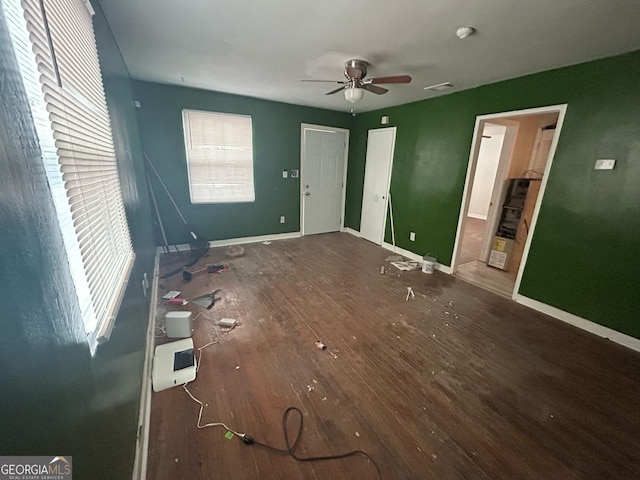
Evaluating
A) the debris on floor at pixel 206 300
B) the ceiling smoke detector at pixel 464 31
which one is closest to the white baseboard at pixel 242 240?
the debris on floor at pixel 206 300

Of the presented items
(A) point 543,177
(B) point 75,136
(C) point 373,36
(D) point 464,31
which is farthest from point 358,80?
(B) point 75,136

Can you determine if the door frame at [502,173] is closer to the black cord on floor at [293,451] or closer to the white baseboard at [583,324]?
the white baseboard at [583,324]

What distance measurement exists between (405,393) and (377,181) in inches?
152

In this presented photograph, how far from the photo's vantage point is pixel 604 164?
231cm

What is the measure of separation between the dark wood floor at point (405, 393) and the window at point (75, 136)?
0.97m

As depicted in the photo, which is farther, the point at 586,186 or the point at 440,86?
the point at 440,86

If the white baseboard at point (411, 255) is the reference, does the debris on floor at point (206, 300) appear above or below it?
below

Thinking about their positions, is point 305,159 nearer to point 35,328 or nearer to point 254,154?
point 254,154

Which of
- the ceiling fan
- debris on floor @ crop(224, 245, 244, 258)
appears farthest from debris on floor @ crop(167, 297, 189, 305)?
the ceiling fan

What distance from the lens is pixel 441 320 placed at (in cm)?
261

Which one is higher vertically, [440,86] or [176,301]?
[440,86]

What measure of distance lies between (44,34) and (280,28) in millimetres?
1688

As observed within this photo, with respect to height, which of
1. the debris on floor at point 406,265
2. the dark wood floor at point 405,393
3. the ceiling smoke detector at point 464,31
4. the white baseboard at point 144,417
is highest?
the ceiling smoke detector at point 464,31

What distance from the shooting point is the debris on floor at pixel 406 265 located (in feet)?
12.7
